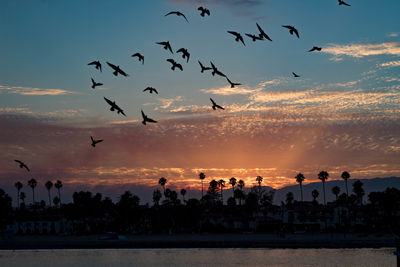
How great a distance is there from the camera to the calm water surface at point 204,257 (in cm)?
7644

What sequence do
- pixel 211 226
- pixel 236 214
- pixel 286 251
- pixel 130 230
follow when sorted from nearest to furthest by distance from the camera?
pixel 286 251 < pixel 211 226 < pixel 130 230 < pixel 236 214

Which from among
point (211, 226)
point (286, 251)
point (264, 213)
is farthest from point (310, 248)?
point (264, 213)

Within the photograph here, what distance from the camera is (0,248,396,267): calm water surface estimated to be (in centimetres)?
7644

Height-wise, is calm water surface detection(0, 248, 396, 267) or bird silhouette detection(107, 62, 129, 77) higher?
bird silhouette detection(107, 62, 129, 77)

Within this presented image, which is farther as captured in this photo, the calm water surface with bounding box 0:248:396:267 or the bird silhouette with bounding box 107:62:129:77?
the calm water surface with bounding box 0:248:396:267

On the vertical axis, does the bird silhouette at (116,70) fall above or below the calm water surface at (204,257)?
above

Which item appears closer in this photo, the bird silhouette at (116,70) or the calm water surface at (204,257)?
the bird silhouette at (116,70)

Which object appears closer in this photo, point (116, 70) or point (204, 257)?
point (116, 70)

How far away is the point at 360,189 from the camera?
18512 cm

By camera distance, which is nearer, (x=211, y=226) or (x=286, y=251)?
(x=286, y=251)

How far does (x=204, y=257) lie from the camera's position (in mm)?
83375

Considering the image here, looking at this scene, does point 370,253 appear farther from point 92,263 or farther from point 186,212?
point 186,212

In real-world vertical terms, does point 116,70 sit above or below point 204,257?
above

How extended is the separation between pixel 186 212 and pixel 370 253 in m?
62.3
